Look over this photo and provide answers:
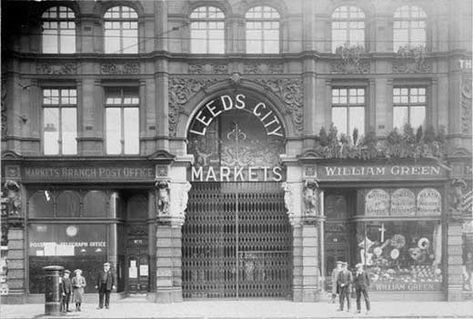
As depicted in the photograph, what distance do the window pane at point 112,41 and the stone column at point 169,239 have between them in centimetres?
540

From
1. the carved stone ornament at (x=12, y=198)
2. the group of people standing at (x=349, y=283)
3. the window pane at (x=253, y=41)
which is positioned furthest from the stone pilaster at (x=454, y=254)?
the carved stone ornament at (x=12, y=198)

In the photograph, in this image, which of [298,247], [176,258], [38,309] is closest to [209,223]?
[176,258]

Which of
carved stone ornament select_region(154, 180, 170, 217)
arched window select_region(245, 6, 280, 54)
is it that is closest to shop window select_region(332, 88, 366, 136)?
arched window select_region(245, 6, 280, 54)

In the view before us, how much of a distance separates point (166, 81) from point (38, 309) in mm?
10087

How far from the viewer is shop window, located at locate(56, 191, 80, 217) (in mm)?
26000

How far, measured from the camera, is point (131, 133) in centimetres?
2672

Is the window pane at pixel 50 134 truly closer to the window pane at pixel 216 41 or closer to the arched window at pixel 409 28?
the window pane at pixel 216 41

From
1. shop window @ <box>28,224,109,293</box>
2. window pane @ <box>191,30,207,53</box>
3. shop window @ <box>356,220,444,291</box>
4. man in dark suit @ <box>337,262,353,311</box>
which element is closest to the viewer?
man in dark suit @ <box>337,262,353,311</box>

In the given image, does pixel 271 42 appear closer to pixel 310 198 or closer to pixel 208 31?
pixel 208 31

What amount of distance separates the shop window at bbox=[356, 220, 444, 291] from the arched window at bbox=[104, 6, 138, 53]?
12061mm

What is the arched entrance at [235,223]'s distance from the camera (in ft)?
88.4

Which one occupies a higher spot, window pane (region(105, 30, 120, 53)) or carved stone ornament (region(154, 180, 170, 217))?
window pane (region(105, 30, 120, 53))

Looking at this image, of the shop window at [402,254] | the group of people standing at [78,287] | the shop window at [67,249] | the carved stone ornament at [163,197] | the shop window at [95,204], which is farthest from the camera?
the shop window at [402,254]

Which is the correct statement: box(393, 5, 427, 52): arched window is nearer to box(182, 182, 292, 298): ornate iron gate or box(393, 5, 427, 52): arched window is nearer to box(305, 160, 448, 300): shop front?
box(305, 160, 448, 300): shop front
